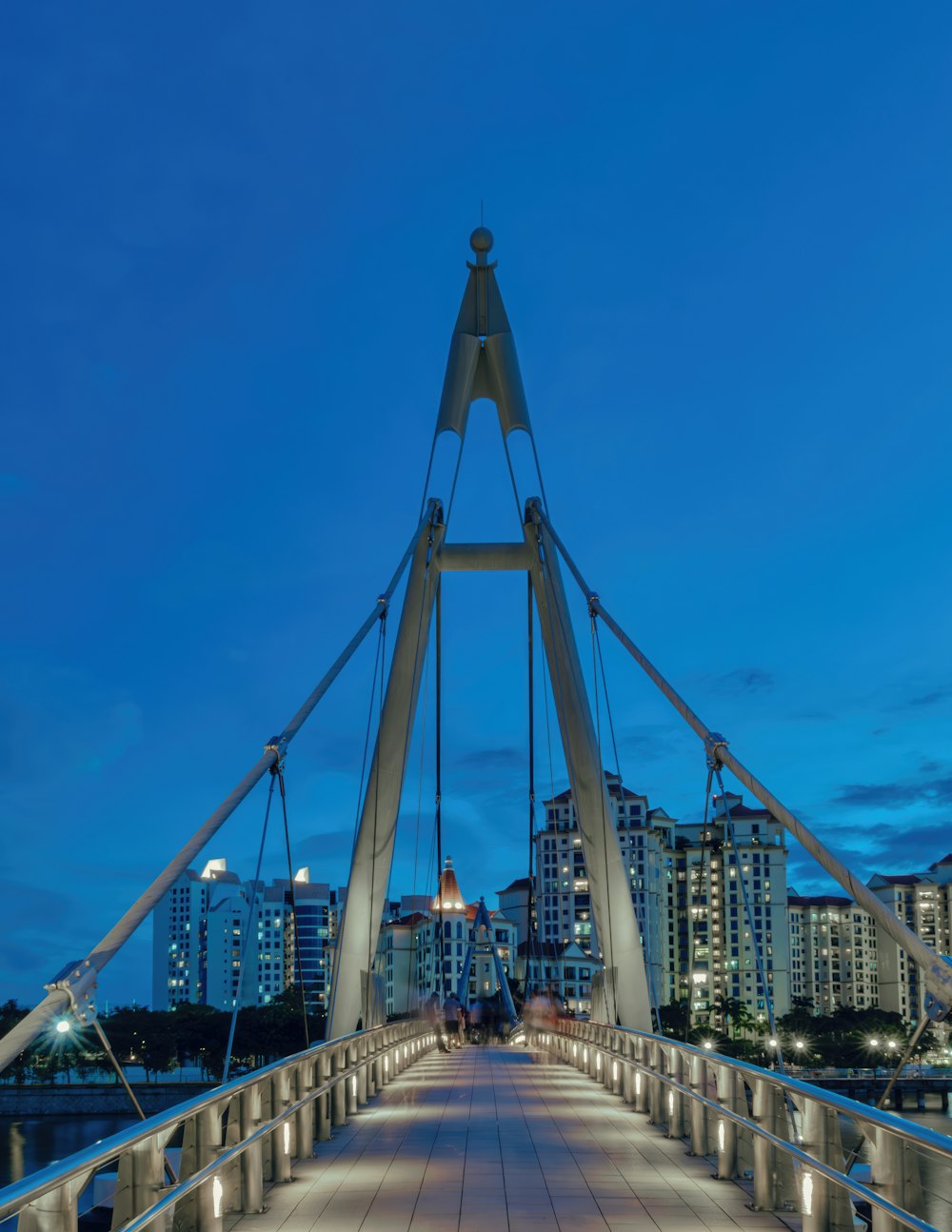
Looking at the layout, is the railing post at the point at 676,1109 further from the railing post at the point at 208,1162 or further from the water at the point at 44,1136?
the water at the point at 44,1136

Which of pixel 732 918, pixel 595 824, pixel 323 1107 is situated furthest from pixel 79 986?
pixel 732 918

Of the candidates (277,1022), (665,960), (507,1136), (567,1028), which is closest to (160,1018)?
(277,1022)

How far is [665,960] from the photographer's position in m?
125

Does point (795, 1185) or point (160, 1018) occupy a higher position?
point (795, 1185)

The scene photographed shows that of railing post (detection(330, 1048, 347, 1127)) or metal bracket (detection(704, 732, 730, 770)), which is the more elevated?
metal bracket (detection(704, 732, 730, 770))

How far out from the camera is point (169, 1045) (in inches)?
3580

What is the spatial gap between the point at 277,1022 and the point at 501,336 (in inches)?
2822

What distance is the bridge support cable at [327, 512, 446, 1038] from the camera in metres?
21.3

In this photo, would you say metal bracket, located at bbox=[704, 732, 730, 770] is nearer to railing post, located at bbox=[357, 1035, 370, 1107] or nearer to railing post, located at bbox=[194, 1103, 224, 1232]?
railing post, located at bbox=[357, 1035, 370, 1107]

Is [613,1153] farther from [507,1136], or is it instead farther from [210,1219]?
[210,1219]

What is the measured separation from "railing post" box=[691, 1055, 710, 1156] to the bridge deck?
0.43 ft

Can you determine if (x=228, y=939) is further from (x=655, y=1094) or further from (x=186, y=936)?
(x=655, y=1094)

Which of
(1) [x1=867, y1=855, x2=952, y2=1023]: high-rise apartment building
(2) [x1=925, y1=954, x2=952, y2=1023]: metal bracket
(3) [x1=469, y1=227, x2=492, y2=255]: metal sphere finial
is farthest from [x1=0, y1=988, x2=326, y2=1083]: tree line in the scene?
(2) [x1=925, y1=954, x2=952, y2=1023]: metal bracket

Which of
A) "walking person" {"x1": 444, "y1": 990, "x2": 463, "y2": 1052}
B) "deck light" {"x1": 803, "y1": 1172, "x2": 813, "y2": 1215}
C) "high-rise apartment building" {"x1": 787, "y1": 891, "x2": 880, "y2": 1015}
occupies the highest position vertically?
"deck light" {"x1": 803, "y1": 1172, "x2": 813, "y2": 1215}
